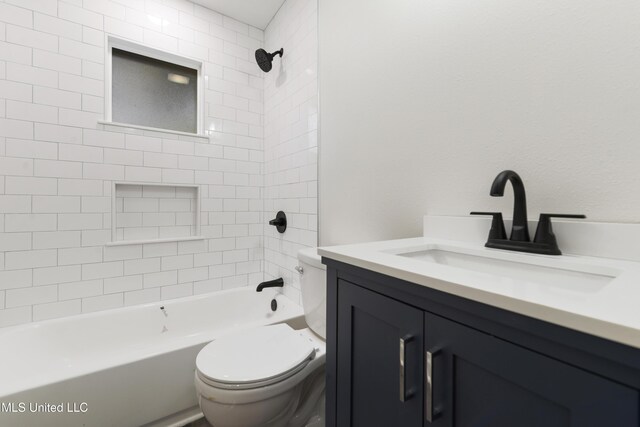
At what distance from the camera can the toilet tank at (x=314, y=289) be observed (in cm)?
139

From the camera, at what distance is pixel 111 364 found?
126 cm

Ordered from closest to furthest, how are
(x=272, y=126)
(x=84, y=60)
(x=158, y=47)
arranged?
(x=84, y=60) < (x=158, y=47) < (x=272, y=126)

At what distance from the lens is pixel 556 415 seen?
38 centimetres

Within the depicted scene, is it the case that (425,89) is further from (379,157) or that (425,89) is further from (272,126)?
(272,126)

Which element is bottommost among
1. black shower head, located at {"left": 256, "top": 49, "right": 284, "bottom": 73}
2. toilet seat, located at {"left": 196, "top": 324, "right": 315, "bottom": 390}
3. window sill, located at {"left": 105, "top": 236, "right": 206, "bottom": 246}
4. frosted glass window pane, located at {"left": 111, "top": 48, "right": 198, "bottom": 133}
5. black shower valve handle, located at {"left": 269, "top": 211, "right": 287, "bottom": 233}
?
toilet seat, located at {"left": 196, "top": 324, "right": 315, "bottom": 390}

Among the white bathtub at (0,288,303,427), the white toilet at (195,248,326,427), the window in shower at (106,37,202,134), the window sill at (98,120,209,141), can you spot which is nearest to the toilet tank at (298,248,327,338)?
the white toilet at (195,248,326,427)

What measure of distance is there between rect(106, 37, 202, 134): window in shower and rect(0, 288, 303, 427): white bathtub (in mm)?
1348

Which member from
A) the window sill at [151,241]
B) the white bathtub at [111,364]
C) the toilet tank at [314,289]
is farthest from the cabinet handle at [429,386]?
the window sill at [151,241]

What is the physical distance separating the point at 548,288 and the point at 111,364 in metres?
1.62

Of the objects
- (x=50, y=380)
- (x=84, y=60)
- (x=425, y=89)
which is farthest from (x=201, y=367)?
(x=84, y=60)

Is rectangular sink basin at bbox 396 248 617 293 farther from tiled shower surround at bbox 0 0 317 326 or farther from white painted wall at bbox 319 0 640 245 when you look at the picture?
tiled shower surround at bbox 0 0 317 326

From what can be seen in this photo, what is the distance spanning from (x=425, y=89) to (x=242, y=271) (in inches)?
75.7

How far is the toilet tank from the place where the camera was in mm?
1387

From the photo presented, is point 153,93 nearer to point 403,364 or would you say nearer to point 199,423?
point 199,423
